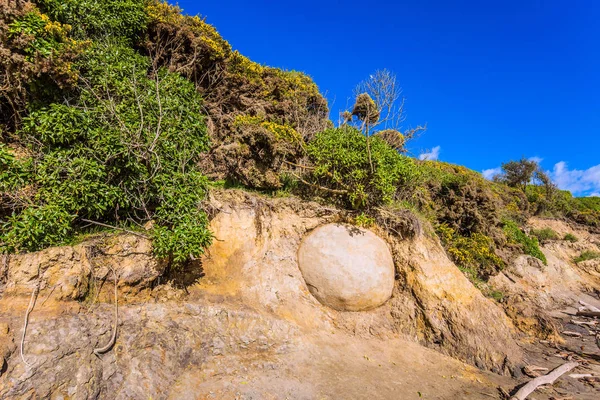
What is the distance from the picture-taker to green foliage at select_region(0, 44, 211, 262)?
589 cm

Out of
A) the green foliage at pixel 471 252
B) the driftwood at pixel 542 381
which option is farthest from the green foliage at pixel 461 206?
the driftwood at pixel 542 381

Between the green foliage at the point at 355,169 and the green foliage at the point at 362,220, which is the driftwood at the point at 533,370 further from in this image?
the green foliage at the point at 355,169

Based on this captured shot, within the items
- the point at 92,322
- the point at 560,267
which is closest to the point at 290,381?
the point at 92,322

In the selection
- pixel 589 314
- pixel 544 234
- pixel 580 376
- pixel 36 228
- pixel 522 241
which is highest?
pixel 544 234

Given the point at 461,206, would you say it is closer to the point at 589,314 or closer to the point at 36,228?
A: the point at 589,314

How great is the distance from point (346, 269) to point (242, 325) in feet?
10.6

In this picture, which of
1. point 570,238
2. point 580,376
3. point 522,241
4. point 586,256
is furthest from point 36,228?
point 570,238

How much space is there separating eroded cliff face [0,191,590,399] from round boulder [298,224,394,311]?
0.34m

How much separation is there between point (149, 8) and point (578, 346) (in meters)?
19.7

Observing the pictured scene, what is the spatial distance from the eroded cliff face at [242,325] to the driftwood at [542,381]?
1.56ft

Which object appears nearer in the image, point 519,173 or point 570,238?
point 570,238

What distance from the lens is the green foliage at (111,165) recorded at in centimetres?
589

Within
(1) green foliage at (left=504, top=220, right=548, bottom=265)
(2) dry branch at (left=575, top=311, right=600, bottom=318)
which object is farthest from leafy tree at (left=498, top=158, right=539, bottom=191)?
(2) dry branch at (left=575, top=311, right=600, bottom=318)

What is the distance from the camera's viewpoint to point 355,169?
367 inches
